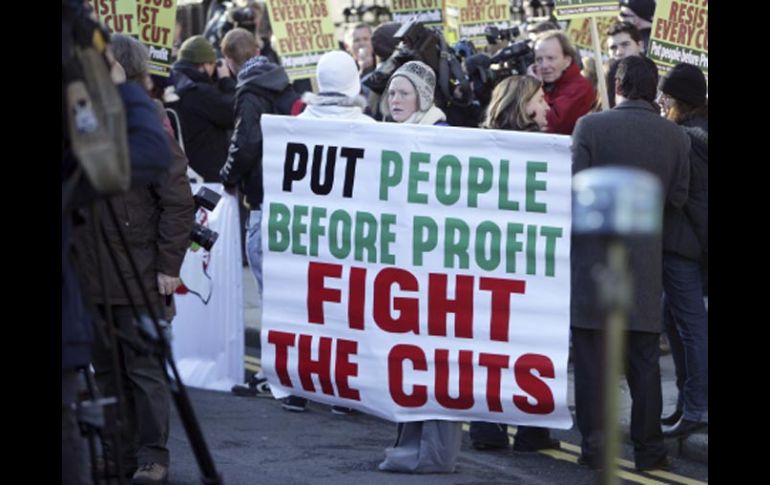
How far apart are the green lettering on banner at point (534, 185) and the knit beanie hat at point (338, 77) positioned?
1.84m

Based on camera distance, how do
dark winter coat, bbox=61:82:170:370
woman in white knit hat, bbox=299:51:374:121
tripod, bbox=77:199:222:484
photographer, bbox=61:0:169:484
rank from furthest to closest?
woman in white knit hat, bbox=299:51:374:121
tripod, bbox=77:199:222:484
dark winter coat, bbox=61:82:170:370
photographer, bbox=61:0:169:484

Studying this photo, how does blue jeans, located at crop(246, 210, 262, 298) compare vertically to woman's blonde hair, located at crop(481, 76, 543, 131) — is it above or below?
below

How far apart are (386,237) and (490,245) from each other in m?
0.49

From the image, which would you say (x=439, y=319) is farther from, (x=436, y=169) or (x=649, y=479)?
(x=649, y=479)

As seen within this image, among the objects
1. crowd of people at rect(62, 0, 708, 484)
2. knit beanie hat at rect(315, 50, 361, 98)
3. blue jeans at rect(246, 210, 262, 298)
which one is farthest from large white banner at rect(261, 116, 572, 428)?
blue jeans at rect(246, 210, 262, 298)

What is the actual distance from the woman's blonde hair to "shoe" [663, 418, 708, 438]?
1655 millimetres

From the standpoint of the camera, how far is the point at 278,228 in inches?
326

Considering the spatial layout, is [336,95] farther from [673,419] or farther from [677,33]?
[677,33]

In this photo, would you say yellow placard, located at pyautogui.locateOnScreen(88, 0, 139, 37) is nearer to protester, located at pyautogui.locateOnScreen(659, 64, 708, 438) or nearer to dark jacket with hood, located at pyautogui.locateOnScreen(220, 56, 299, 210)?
dark jacket with hood, located at pyautogui.locateOnScreen(220, 56, 299, 210)

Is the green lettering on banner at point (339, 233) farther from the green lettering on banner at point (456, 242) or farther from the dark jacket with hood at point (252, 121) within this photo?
the dark jacket with hood at point (252, 121)

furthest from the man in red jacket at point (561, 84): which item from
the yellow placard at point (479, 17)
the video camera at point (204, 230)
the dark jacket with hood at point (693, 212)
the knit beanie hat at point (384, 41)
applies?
the yellow placard at point (479, 17)

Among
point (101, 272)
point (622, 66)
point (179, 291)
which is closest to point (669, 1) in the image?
point (622, 66)

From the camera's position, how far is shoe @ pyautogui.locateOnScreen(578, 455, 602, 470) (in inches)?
316

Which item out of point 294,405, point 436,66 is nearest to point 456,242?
point 294,405
